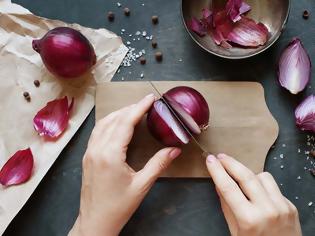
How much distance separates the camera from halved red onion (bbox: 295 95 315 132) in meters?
1.14

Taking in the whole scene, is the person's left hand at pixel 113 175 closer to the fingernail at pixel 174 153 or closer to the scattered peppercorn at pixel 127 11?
the fingernail at pixel 174 153

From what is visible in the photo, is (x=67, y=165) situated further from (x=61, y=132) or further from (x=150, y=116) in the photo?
(x=150, y=116)

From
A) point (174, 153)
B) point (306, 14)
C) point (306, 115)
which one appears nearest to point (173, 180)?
point (174, 153)

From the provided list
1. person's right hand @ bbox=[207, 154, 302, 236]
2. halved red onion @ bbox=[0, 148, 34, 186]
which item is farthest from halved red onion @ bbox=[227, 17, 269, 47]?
halved red onion @ bbox=[0, 148, 34, 186]

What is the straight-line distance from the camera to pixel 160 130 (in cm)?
108

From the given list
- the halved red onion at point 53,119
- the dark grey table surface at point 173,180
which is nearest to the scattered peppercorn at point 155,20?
the dark grey table surface at point 173,180

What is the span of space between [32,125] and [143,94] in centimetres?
24

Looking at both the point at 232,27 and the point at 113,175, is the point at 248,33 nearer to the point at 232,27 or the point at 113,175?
the point at 232,27

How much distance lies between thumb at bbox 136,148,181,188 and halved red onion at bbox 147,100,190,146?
0.08ft

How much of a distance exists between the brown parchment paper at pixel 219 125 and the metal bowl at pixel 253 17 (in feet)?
0.22

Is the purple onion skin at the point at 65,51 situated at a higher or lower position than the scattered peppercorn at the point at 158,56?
higher

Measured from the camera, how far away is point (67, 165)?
1.18 metres

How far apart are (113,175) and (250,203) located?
0.26 metres

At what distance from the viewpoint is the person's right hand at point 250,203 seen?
99 cm
